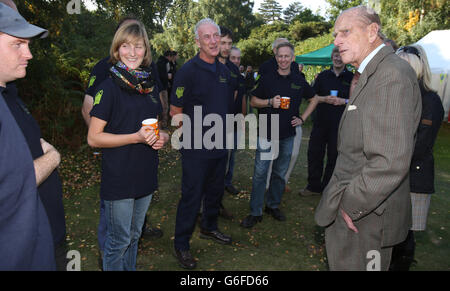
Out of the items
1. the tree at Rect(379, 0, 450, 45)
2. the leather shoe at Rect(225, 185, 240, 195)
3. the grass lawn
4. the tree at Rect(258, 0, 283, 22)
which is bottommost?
the grass lawn

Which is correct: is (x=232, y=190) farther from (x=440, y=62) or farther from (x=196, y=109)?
(x=440, y=62)

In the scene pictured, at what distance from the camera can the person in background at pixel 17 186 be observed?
53.4 inches

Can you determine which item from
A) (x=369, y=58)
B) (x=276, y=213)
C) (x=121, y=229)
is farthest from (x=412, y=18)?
(x=121, y=229)

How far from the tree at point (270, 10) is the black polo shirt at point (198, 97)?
105730mm

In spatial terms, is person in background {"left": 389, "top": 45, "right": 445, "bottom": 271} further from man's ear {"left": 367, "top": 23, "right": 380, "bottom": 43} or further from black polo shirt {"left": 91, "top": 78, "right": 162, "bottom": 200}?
black polo shirt {"left": 91, "top": 78, "right": 162, "bottom": 200}

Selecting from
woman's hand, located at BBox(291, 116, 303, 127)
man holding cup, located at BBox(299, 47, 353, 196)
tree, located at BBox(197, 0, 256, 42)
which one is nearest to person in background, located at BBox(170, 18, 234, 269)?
woman's hand, located at BBox(291, 116, 303, 127)

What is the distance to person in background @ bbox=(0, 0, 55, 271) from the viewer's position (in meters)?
1.36

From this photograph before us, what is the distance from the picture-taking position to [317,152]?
226 inches

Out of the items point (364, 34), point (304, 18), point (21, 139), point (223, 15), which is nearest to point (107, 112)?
point (21, 139)

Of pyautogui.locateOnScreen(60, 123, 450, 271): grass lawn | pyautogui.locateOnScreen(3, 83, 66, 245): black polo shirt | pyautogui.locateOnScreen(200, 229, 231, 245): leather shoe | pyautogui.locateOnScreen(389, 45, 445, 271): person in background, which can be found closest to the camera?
pyautogui.locateOnScreen(3, 83, 66, 245): black polo shirt

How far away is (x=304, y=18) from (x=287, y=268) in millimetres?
66947

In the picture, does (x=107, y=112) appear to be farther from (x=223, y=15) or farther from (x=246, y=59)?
(x=223, y=15)

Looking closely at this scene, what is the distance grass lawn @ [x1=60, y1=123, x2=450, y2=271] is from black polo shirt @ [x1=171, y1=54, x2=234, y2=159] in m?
1.31

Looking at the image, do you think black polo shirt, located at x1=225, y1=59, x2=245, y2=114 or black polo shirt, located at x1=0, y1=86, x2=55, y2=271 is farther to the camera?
black polo shirt, located at x1=225, y1=59, x2=245, y2=114
